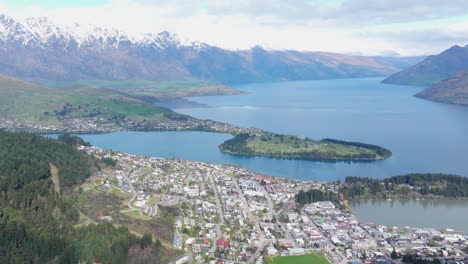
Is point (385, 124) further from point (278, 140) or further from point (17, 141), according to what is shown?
point (17, 141)

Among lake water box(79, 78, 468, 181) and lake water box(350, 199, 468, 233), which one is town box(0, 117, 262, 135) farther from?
lake water box(350, 199, 468, 233)

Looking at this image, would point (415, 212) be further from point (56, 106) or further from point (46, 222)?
point (56, 106)

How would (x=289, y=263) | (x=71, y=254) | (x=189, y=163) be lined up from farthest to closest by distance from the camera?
1. (x=189, y=163)
2. (x=289, y=263)
3. (x=71, y=254)

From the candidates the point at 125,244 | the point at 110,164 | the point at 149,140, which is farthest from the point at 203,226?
the point at 149,140

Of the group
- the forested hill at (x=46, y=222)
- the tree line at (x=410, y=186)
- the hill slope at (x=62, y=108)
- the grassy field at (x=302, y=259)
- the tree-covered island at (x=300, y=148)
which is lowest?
the grassy field at (x=302, y=259)

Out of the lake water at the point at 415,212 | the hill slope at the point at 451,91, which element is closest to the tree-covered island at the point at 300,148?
the lake water at the point at 415,212

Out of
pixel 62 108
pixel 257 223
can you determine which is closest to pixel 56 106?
pixel 62 108

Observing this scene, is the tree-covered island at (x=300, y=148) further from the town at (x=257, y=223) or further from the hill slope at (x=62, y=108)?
the hill slope at (x=62, y=108)
